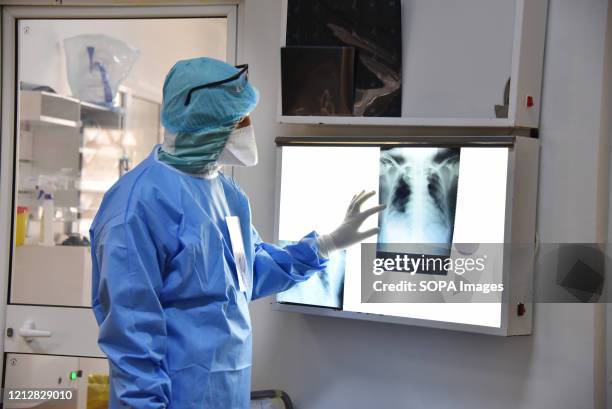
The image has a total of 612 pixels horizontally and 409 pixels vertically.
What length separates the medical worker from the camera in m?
1.67

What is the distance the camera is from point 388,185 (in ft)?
7.09

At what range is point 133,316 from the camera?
65.7 inches

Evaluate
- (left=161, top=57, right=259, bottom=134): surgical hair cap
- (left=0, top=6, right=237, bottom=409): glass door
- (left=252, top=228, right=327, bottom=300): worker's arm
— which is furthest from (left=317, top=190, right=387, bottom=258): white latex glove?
(left=0, top=6, right=237, bottom=409): glass door

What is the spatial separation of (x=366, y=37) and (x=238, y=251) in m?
0.77

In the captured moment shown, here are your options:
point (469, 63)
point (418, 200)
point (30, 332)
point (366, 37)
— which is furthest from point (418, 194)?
point (30, 332)

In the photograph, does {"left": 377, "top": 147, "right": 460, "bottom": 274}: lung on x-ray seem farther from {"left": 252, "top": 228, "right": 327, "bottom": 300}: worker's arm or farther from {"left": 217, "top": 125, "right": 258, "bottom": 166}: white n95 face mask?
{"left": 217, "top": 125, "right": 258, "bottom": 166}: white n95 face mask

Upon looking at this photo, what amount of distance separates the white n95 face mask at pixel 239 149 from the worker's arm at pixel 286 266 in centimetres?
31

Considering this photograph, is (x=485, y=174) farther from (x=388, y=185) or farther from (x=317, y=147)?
(x=317, y=147)

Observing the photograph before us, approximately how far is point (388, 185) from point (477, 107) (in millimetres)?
335

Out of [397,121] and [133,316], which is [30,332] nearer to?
[133,316]

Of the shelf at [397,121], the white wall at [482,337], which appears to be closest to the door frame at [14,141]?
the white wall at [482,337]

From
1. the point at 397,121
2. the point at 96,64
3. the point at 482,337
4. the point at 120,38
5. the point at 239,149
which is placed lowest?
the point at 482,337

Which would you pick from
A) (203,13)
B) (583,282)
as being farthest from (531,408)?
(203,13)

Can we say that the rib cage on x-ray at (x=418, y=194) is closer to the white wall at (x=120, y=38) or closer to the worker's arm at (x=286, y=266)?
the worker's arm at (x=286, y=266)
